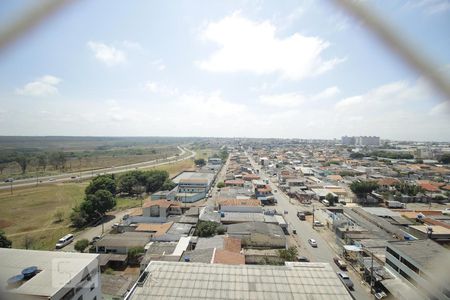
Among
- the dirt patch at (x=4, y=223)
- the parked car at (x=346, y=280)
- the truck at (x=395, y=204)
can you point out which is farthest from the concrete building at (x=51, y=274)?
the truck at (x=395, y=204)

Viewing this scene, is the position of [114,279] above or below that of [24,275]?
below

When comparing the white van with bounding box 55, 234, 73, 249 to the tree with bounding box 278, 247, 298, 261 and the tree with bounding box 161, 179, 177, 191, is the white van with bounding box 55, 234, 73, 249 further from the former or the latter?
the tree with bounding box 278, 247, 298, 261

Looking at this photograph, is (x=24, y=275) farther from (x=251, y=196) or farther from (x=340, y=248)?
(x=251, y=196)

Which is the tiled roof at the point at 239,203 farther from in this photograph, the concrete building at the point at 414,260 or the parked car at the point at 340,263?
the concrete building at the point at 414,260

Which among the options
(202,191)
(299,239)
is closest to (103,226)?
(202,191)

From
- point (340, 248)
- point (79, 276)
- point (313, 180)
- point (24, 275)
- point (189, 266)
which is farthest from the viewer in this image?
point (313, 180)

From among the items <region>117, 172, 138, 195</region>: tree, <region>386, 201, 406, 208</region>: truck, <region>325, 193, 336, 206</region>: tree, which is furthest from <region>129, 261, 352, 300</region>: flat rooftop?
<region>117, 172, 138, 195</region>: tree

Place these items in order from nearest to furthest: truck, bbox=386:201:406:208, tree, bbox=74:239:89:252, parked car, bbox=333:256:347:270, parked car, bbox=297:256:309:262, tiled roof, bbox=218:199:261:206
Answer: parked car, bbox=333:256:347:270 < parked car, bbox=297:256:309:262 < tree, bbox=74:239:89:252 < tiled roof, bbox=218:199:261:206 < truck, bbox=386:201:406:208
